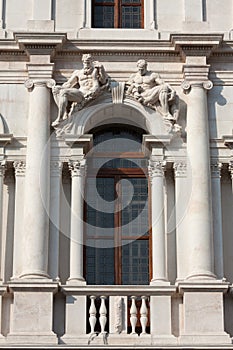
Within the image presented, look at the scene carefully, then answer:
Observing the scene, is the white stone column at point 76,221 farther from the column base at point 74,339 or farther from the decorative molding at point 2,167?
the decorative molding at point 2,167

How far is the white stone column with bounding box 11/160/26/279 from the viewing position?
22.2 meters

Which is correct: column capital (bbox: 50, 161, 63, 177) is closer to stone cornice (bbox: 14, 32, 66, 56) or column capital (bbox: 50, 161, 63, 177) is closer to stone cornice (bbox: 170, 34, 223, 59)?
stone cornice (bbox: 14, 32, 66, 56)

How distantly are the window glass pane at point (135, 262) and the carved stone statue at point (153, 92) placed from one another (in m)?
2.31

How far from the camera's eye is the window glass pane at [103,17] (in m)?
24.1

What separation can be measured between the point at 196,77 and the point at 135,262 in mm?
3472

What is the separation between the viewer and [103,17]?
2423cm

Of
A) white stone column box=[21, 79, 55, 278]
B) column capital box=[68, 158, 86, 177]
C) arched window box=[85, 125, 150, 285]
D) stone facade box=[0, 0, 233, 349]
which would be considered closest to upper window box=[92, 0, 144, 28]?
stone facade box=[0, 0, 233, 349]

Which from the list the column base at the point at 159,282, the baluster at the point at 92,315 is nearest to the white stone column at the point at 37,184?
the baluster at the point at 92,315

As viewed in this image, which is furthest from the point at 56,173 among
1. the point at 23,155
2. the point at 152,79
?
the point at 152,79

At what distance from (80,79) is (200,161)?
8.63 feet

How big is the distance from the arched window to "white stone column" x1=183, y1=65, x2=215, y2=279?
1.07 meters

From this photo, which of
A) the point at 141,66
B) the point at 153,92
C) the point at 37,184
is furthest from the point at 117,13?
the point at 37,184

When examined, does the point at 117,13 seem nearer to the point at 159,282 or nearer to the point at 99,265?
the point at 99,265

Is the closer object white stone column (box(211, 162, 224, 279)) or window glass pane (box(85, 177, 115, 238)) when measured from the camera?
white stone column (box(211, 162, 224, 279))
